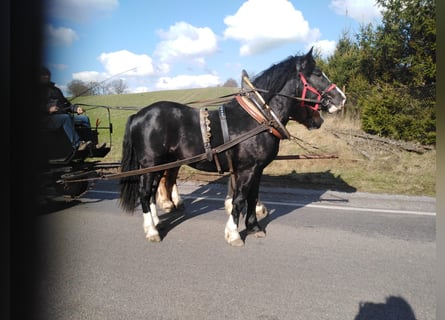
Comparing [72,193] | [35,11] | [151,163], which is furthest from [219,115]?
[72,193]

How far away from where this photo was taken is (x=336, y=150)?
385 inches

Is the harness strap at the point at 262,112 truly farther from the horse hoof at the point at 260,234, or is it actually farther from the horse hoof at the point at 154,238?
the horse hoof at the point at 154,238

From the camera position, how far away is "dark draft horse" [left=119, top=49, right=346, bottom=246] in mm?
4031

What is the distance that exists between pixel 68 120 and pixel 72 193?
1375 mm

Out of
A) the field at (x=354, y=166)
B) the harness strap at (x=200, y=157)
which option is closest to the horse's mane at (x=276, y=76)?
the harness strap at (x=200, y=157)

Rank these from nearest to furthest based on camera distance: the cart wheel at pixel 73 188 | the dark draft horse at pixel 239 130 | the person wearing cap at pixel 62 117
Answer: the dark draft horse at pixel 239 130
the person wearing cap at pixel 62 117
the cart wheel at pixel 73 188

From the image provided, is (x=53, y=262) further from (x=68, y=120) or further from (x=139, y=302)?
(x=68, y=120)

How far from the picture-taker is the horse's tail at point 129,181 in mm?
4480

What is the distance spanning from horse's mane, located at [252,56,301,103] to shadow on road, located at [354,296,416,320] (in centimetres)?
248

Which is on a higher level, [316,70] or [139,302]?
[316,70]

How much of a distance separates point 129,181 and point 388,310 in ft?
10.8

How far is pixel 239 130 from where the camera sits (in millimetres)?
4047

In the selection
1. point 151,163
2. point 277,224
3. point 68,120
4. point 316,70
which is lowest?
point 277,224

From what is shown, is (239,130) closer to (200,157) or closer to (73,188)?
(200,157)
